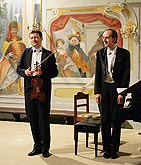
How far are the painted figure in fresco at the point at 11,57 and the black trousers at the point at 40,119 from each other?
117 inches

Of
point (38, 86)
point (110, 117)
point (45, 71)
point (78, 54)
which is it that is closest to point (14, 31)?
point (78, 54)

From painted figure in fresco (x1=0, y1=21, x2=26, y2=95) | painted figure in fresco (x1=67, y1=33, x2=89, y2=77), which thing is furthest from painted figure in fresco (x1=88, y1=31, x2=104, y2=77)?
Answer: painted figure in fresco (x1=0, y1=21, x2=26, y2=95)

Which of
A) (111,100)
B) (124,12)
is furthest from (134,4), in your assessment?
(111,100)

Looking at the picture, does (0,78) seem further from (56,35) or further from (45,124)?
(45,124)

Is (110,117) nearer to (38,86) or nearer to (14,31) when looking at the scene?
(38,86)

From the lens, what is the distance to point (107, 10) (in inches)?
261

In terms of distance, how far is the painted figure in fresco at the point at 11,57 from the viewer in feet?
23.9

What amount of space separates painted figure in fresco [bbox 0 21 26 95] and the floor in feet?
4.15

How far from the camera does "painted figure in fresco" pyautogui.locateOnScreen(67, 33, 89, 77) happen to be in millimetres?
6844

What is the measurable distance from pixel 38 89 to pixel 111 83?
92 centimetres

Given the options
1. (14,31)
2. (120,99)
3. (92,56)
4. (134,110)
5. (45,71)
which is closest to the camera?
(134,110)

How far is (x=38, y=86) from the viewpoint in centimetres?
429

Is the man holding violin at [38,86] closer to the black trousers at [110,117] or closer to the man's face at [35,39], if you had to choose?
the man's face at [35,39]

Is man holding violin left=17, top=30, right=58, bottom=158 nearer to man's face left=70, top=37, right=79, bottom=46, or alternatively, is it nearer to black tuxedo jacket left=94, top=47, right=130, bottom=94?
black tuxedo jacket left=94, top=47, right=130, bottom=94
